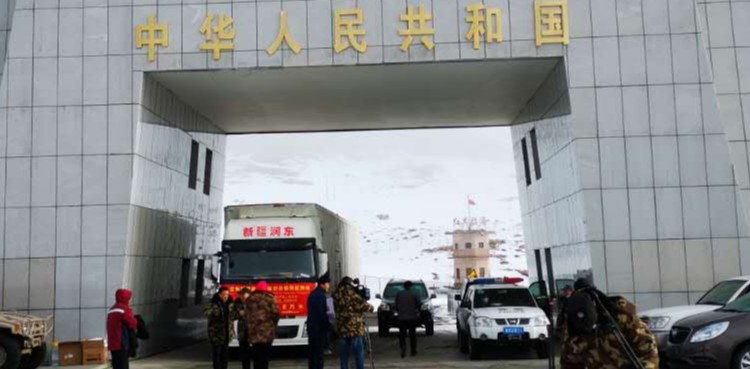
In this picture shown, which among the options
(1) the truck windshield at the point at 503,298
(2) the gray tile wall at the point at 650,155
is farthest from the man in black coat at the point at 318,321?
(2) the gray tile wall at the point at 650,155

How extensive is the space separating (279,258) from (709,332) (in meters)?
9.05

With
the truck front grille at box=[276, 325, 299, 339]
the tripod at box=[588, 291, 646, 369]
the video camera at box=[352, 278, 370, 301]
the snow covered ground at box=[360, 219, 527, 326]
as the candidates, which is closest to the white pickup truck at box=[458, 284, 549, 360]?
the video camera at box=[352, 278, 370, 301]

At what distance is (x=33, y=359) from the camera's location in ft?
55.6

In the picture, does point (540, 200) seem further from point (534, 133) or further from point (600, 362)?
point (600, 362)

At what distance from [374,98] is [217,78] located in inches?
186

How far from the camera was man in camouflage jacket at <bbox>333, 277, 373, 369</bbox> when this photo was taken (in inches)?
525

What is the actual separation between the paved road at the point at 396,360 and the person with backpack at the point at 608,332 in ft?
26.4

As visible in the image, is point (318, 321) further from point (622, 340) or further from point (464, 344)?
point (464, 344)

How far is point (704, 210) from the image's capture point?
708 inches

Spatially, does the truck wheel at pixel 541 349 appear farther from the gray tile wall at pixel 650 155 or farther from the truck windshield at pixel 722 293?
the truck windshield at pixel 722 293

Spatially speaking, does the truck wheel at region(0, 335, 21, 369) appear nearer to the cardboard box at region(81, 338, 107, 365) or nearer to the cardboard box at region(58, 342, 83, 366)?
the cardboard box at region(58, 342, 83, 366)

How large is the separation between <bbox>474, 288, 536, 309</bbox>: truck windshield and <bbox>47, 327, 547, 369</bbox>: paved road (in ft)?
3.70

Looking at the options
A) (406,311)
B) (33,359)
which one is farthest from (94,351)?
(406,311)

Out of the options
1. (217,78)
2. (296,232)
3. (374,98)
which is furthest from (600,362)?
(374,98)
